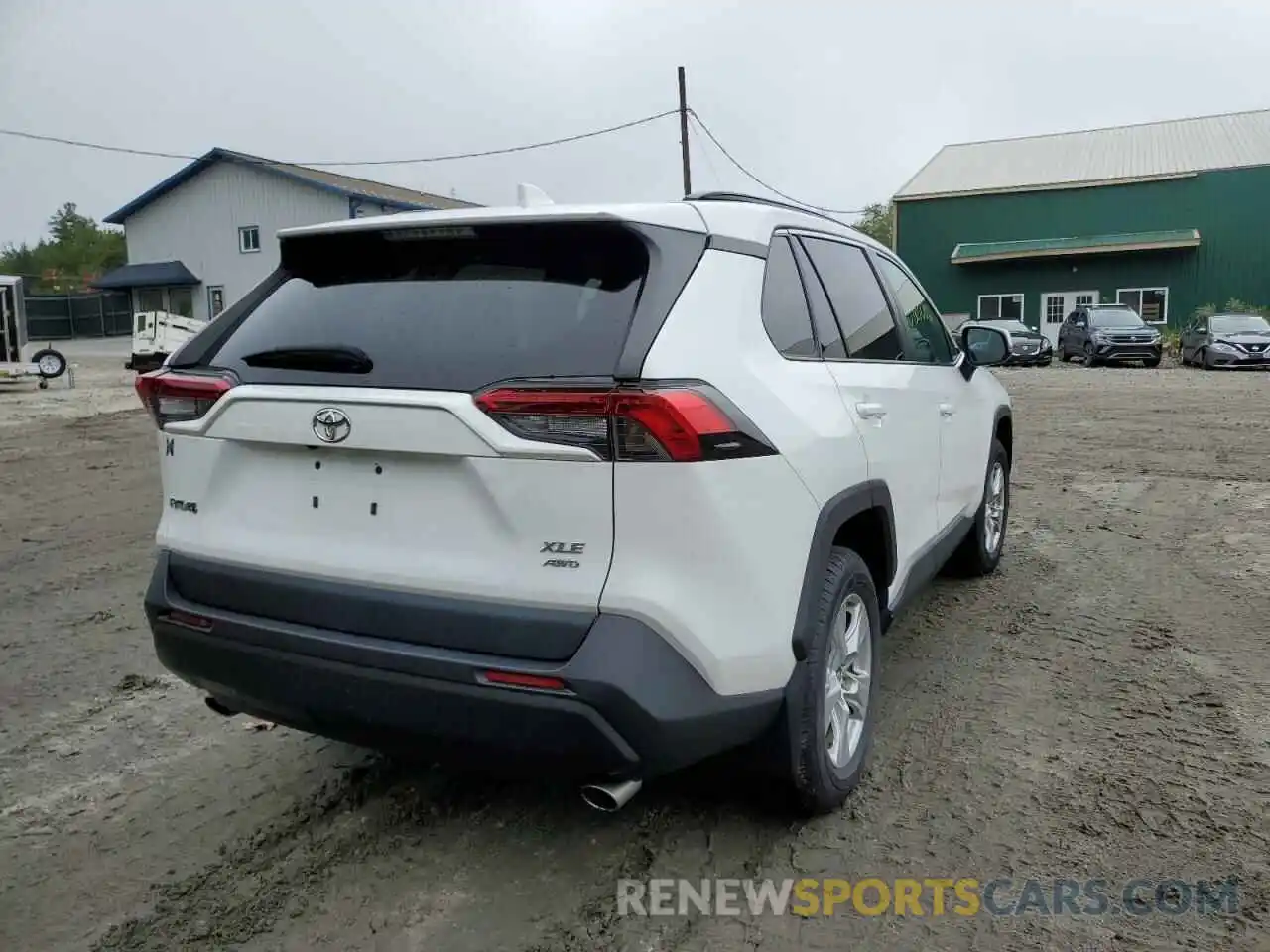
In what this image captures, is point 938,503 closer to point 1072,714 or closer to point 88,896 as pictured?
point 1072,714

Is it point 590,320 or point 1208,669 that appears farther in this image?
point 1208,669

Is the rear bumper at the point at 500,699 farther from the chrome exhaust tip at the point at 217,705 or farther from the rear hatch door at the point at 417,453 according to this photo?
the chrome exhaust tip at the point at 217,705

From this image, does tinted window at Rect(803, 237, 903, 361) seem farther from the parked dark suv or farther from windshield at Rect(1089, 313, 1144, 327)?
windshield at Rect(1089, 313, 1144, 327)

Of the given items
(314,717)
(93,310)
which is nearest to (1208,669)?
(314,717)

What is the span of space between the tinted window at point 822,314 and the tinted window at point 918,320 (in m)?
0.85

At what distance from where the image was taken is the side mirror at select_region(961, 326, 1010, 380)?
209 inches

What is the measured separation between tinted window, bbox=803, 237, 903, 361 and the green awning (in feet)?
116

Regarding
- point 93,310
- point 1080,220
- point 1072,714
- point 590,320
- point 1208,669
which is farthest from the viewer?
point 93,310

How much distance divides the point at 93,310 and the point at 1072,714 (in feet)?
167

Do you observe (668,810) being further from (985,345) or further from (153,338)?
(153,338)

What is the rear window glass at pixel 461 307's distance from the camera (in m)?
2.47

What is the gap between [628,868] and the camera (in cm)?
288

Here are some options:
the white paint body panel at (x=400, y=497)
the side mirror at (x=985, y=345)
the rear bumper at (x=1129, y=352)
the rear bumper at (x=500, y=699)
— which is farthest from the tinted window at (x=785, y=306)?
the rear bumper at (x=1129, y=352)

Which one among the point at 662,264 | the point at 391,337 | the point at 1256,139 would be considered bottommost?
the point at 391,337
